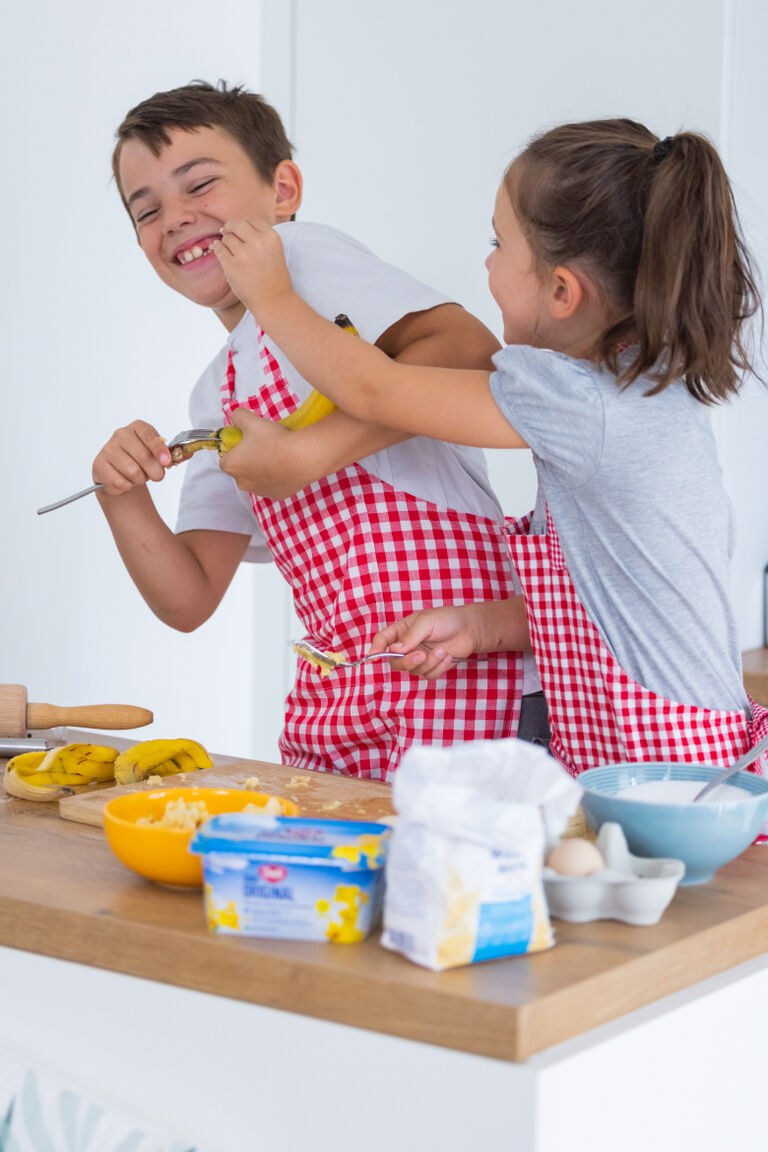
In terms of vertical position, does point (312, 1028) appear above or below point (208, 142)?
below

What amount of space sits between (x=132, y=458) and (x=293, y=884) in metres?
0.63

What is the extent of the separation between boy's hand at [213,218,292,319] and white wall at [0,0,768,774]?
1.17 m

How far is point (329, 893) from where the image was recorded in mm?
705

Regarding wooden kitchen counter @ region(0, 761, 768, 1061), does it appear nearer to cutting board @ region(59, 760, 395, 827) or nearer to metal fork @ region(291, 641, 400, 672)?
cutting board @ region(59, 760, 395, 827)

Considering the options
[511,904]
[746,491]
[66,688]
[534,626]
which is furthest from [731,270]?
[66,688]

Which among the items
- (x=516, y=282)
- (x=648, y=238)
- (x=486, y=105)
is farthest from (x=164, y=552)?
(x=486, y=105)

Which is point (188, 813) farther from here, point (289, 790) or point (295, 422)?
point (295, 422)

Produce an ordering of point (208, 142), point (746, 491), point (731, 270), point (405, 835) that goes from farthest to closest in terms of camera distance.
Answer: point (746, 491) < point (208, 142) < point (731, 270) < point (405, 835)

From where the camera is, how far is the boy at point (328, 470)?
1.20 metres

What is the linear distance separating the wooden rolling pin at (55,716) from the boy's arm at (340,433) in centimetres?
28

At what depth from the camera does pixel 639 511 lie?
1.01 m

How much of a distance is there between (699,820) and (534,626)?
385 mm

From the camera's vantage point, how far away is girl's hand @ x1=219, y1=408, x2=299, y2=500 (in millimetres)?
1142

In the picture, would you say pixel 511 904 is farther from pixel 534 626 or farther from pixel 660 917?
pixel 534 626
